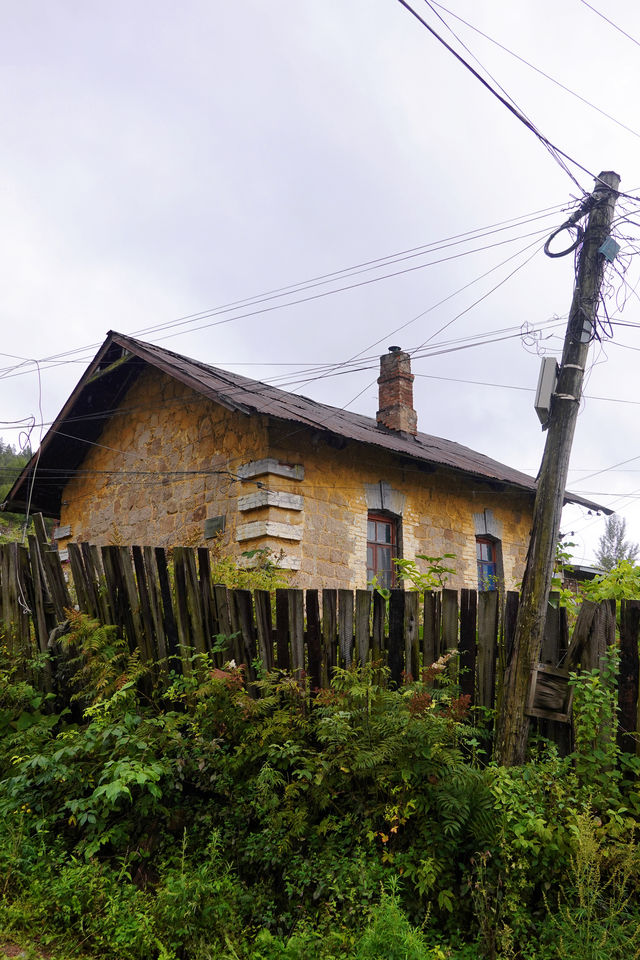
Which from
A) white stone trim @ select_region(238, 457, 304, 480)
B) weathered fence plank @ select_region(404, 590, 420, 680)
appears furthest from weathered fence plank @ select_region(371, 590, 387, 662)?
white stone trim @ select_region(238, 457, 304, 480)

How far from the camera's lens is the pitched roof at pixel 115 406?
1020cm

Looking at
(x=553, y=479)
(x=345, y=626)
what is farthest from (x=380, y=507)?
(x=345, y=626)

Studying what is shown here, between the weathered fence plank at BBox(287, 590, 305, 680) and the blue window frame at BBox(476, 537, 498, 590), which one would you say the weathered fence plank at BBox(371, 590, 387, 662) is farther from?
the blue window frame at BBox(476, 537, 498, 590)

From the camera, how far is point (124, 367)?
12.3 metres

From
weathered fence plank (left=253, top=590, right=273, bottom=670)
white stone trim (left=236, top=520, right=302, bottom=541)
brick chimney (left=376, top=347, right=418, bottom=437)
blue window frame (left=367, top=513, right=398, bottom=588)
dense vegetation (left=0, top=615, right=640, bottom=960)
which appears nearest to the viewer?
dense vegetation (left=0, top=615, right=640, bottom=960)

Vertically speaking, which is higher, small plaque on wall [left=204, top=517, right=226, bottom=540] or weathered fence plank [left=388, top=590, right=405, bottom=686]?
small plaque on wall [left=204, top=517, right=226, bottom=540]

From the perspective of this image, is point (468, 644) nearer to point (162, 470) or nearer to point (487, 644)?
point (487, 644)

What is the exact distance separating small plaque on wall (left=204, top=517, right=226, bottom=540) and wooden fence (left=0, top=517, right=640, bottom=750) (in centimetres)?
434

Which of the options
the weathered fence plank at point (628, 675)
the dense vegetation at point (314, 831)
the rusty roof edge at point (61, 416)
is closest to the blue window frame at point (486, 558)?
the rusty roof edge at point (61, 416)

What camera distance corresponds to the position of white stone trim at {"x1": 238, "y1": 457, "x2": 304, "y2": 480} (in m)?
9.84

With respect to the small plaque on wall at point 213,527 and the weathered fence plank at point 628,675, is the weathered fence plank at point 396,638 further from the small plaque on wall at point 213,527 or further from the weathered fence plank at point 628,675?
the small plaque on wall at point 213,527

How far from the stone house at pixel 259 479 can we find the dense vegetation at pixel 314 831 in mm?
5120

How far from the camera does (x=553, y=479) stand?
16.6 ft

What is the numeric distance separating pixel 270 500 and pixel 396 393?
221 inches
